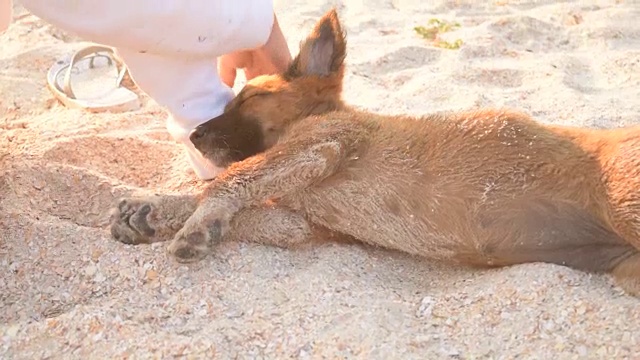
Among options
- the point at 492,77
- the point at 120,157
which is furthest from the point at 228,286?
the point at 492,77

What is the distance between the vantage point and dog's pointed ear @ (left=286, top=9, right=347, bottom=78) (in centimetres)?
328

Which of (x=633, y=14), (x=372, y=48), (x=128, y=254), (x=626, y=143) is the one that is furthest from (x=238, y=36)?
(x=633, y=14)

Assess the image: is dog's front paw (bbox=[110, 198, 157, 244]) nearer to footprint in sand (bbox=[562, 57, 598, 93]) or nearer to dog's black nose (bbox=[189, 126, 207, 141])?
dog's black nose (bbox=[189, 126, 207, 141])

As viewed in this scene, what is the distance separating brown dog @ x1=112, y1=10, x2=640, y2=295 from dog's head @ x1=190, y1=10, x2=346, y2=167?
0.35 ft

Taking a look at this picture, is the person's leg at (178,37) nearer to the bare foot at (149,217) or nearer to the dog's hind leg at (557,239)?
the bare foot at (149,217)

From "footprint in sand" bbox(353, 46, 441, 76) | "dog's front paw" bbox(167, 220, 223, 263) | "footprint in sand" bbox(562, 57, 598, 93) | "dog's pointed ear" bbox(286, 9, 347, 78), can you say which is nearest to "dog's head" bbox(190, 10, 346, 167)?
"dog's pointed ear" bbox(286, 9, 347, 78)

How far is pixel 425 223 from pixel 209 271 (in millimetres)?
772

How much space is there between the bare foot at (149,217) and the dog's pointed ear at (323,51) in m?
0.76

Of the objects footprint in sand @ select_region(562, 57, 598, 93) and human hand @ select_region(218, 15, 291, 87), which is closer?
human hand @ select_region(218, 15, 291, 87)

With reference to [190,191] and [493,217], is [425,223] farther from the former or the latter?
[190,191]

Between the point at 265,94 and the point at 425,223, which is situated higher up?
the point at 265,94

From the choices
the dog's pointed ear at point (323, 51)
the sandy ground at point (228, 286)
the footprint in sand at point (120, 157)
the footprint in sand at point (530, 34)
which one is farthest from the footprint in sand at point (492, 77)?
the footprint in sand at point (120, 157)

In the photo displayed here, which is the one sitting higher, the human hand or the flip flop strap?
the human hand

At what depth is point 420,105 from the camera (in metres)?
3.99
